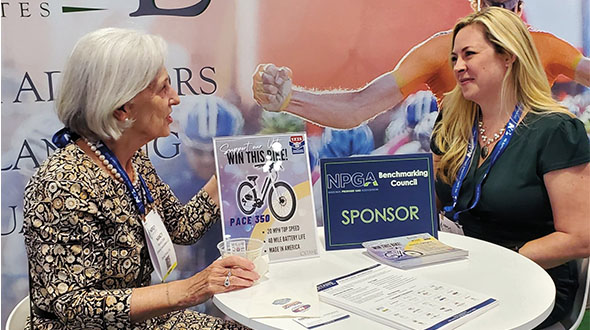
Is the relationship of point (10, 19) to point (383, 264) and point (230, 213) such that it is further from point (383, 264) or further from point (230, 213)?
point (383, 264)

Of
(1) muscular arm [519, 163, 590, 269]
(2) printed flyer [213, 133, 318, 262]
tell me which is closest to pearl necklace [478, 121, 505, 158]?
(1) muscular arm [519, 163, 590, 269]

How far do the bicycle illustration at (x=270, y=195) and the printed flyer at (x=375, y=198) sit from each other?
0.13 meters

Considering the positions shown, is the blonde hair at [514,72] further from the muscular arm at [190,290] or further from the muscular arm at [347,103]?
the muscular arm at [190,290]

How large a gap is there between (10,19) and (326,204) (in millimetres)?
1641

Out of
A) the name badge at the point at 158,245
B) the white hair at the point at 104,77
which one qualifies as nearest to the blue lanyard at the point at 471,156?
the name badge at the point at 158,245

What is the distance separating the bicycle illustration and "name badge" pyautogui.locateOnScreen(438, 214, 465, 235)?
866 millimetres

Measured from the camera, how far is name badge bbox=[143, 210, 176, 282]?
1.80 metres

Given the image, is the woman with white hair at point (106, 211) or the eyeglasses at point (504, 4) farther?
the eyeglasses at point (504, 4)

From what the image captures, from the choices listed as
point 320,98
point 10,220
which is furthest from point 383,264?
point 10,220

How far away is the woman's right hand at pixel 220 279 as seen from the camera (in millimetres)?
1627

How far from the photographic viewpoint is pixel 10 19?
246 centimetres

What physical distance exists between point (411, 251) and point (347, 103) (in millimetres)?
1283

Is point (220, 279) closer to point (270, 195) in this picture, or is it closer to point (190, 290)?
point (190, 290)

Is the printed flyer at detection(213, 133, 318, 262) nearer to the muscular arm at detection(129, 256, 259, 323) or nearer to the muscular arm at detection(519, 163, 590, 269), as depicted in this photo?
the muscular arm at detection(129, 256, 259, 323)
